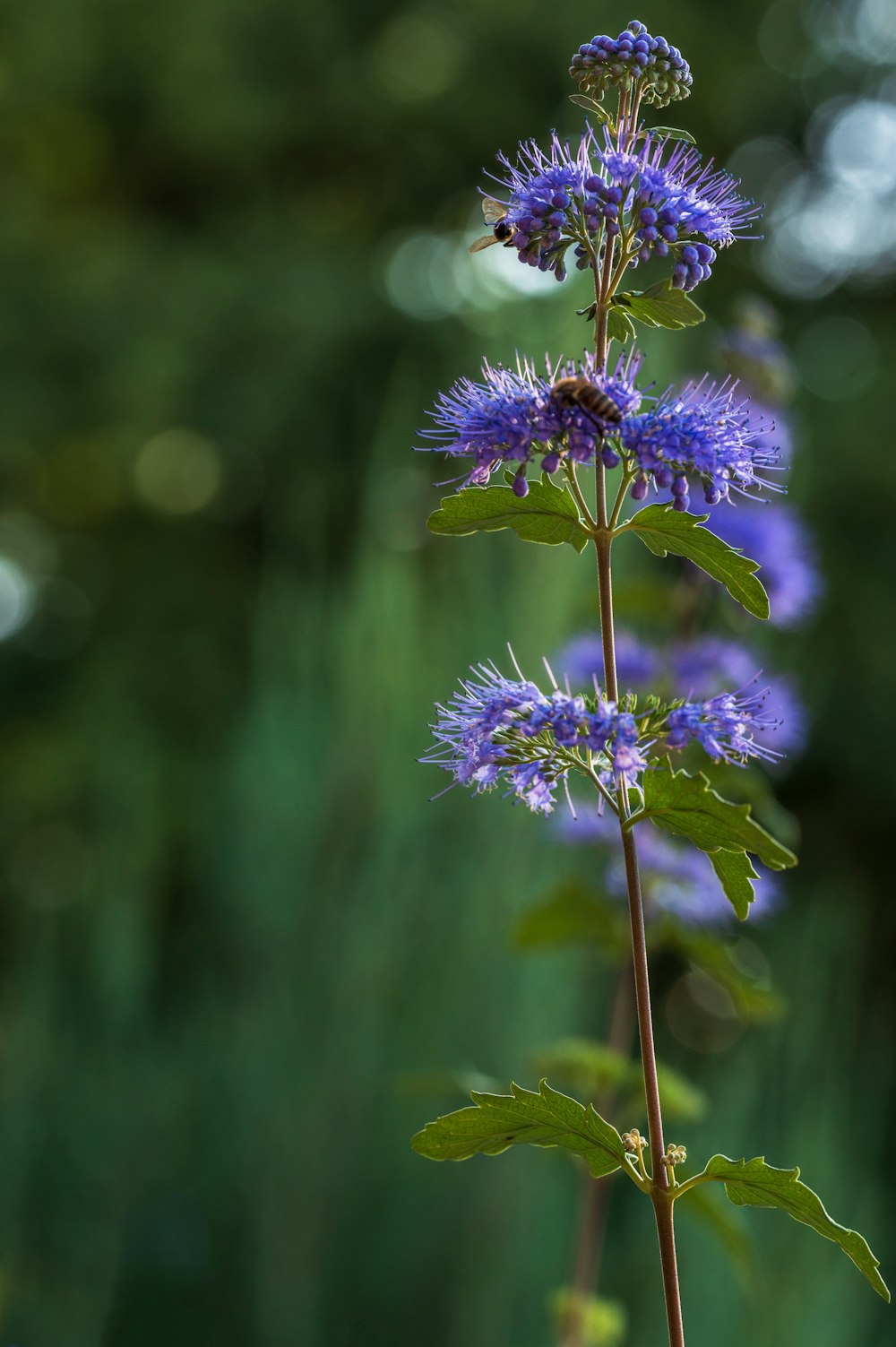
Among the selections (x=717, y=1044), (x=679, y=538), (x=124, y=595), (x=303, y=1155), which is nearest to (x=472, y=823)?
(x=303, y=1155)

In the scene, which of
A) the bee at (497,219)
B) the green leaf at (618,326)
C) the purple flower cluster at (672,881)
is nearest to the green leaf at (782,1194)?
the green leaf at (618,326)

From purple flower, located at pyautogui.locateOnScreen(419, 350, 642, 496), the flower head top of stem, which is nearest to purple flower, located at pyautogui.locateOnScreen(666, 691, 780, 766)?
the flower head top of stem

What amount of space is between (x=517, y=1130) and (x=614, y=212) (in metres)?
0.71

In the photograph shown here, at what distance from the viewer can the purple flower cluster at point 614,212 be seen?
3.45ft

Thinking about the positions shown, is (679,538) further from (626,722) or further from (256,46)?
(256,46)

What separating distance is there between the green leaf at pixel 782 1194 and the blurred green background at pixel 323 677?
118 cm

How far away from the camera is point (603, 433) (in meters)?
1.01

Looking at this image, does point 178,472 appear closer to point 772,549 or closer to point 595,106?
point 772,549

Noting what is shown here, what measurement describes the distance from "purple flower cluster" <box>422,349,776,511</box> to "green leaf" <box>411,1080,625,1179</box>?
0.46 m

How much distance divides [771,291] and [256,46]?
315 cm

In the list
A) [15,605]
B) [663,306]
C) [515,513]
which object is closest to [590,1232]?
[515,513]

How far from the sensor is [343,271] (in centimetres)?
688

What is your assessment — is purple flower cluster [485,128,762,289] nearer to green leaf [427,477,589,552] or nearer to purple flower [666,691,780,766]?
green leaf [427,477,589,552]

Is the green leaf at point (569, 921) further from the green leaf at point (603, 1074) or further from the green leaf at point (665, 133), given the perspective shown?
the green leaf at point (665, 133)
